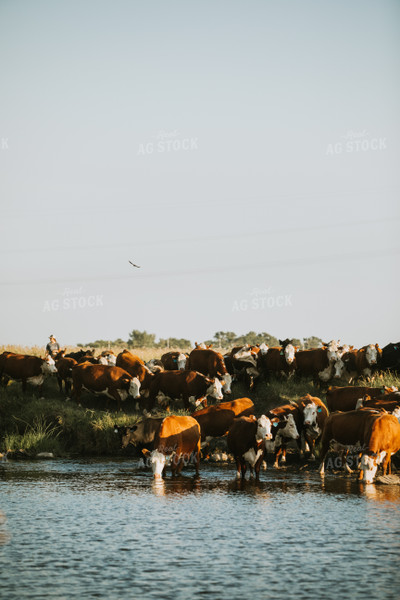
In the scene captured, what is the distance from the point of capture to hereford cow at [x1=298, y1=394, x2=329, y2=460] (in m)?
23.1

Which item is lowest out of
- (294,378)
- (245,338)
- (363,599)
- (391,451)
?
(363,599)

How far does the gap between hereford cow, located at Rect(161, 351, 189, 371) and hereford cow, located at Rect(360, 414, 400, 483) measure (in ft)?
45.9

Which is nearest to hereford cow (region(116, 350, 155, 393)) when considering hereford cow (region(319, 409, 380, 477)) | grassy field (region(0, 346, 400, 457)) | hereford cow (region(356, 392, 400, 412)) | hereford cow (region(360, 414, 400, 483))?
grassy field (region(0, 346, 400, 457))

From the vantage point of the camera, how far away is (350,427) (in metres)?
20.8

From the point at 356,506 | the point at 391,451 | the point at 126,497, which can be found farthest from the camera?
the point at 391,451

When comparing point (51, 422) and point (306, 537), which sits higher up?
point (51, 422)

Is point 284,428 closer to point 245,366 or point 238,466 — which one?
point 238,466

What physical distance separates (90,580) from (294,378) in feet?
67.0

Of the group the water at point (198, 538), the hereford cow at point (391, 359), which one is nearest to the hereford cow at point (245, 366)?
the hereford cow at point (391, 359)

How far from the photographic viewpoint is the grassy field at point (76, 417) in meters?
26.8

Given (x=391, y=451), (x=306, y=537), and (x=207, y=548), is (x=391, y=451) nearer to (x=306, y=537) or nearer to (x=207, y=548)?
(x=306, y=537)

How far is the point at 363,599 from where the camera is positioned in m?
10.8

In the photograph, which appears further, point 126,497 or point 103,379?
point 103,379

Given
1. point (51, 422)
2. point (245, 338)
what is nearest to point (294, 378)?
point (51, 422)
